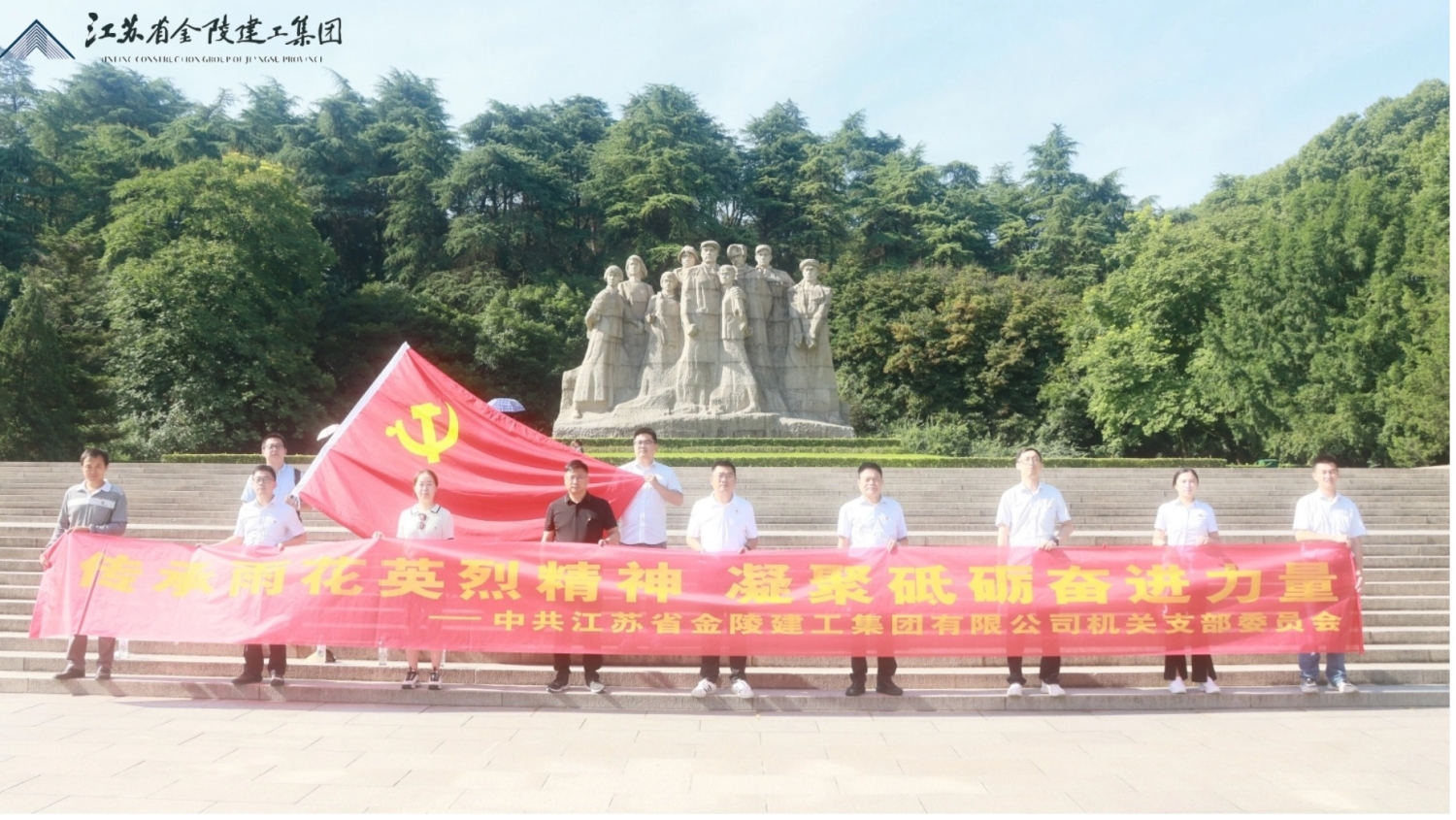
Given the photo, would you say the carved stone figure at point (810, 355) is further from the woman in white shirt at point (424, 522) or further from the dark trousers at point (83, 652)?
the dark trousers at point (83, 652)

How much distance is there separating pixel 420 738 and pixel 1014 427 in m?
32.4

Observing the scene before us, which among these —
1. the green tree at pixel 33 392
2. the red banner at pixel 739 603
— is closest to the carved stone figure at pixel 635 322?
the green tree at pixel 33 392

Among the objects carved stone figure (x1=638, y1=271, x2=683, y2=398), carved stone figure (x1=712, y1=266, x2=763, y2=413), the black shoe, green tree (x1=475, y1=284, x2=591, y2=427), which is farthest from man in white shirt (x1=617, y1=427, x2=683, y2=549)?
green tree (x1=475, y1=284, x2=591, y2=427)

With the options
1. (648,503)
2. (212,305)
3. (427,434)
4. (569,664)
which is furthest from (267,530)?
(212,305)

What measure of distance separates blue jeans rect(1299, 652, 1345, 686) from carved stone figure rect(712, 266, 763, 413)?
15.9 m

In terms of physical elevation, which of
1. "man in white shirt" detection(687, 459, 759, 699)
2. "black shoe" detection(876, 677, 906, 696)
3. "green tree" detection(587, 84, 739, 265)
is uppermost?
"green tree" detection(587, 84, 739, 265)

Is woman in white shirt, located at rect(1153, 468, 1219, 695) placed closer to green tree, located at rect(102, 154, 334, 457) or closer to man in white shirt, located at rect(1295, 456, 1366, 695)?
man in white shirt, located at rect(1295, 456, 1366, 695)

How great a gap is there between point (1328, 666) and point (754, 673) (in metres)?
3.81

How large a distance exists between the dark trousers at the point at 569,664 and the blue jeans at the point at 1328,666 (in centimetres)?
465

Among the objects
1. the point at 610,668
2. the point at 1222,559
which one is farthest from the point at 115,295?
the point at 1222,559

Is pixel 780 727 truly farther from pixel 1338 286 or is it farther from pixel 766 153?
pixel 766 153

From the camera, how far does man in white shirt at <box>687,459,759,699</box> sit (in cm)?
665

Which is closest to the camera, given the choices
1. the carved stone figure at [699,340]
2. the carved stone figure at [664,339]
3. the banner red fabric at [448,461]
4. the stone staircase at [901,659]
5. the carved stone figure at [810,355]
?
the stone staircase at [901,659]

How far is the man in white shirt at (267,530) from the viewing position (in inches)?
264
